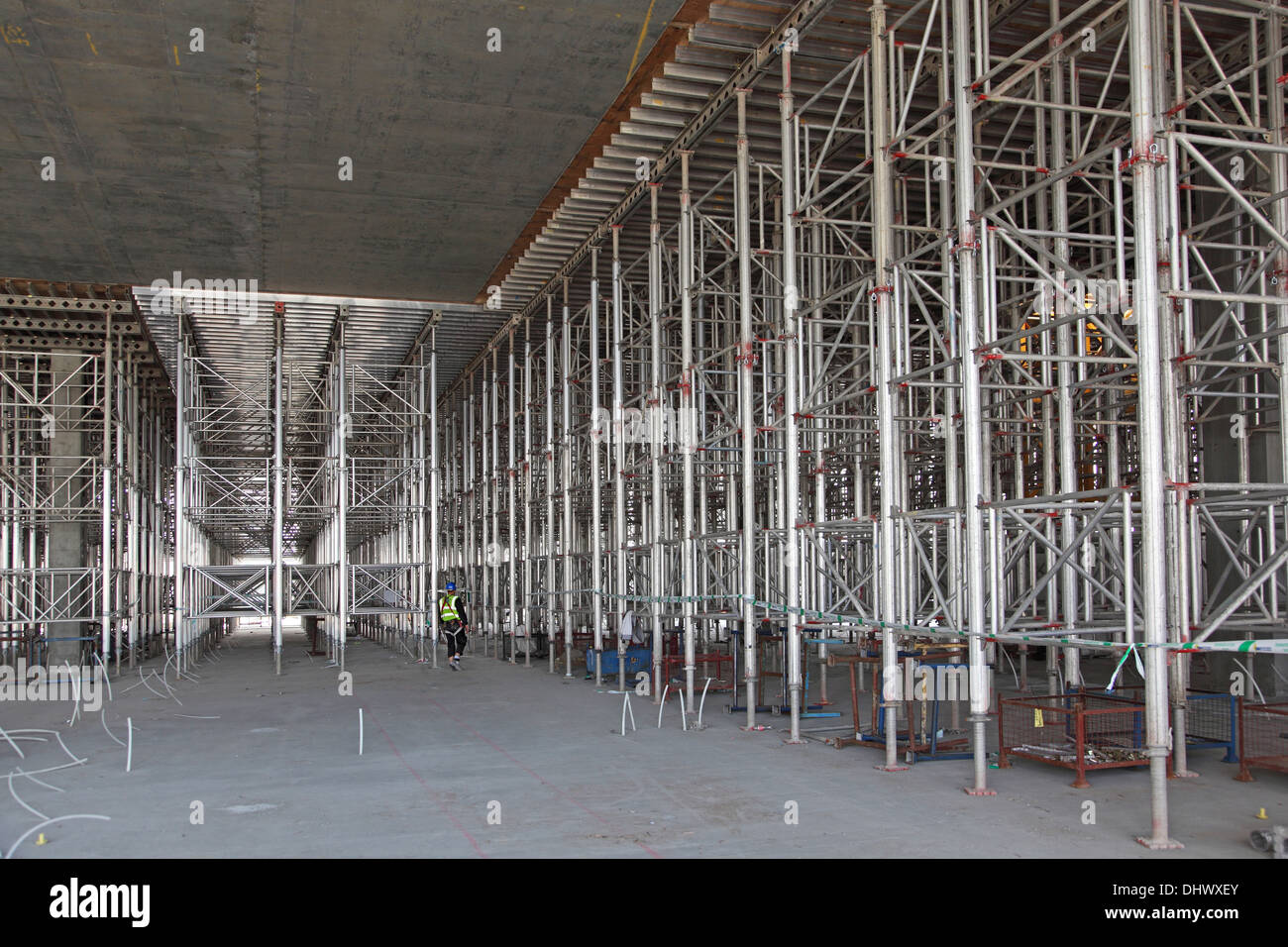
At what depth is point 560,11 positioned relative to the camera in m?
14.9

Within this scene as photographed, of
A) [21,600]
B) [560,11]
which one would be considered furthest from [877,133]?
[21,600]

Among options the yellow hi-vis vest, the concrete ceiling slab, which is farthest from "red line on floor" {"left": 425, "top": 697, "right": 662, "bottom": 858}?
the concrete ceiling slab

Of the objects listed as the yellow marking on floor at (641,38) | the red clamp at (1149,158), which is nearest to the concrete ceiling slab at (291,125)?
the yellow marking on floor at (641,38)

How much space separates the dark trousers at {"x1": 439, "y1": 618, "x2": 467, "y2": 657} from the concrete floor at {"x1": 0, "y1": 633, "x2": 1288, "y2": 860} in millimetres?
9104

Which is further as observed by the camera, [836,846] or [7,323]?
[7,323]

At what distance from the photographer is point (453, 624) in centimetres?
2634

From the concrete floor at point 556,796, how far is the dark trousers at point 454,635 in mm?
9104

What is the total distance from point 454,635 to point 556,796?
53.1 feet

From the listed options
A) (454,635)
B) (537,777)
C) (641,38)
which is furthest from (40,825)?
(454,635)

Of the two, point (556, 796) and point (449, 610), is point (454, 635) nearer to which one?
point (449, 610)

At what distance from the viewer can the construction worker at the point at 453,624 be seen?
1024 inches

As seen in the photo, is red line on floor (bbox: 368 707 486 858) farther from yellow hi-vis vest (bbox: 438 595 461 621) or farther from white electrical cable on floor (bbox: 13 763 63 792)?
yellow hi-vis vest (bbox: 438 595 461 621)
